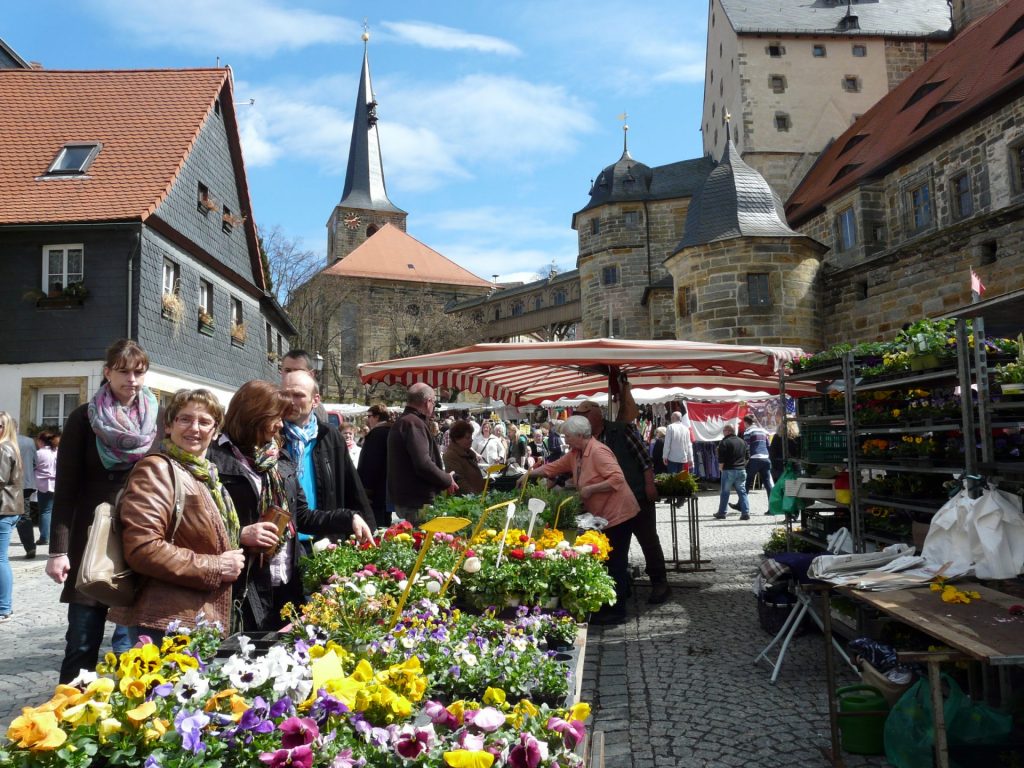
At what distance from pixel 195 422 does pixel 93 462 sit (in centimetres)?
122

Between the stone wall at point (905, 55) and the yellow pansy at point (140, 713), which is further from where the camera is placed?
the stone wall at point (905, 55)

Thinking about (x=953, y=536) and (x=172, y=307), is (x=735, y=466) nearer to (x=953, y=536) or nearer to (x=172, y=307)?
(x=953, y=536)

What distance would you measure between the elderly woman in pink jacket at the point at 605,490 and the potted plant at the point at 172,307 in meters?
13.5

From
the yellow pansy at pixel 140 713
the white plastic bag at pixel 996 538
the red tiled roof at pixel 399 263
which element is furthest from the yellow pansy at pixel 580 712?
the red tiled roof at pixel 399 263

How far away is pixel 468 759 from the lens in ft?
5.54

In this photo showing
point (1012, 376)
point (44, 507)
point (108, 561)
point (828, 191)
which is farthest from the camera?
point (828, 191)

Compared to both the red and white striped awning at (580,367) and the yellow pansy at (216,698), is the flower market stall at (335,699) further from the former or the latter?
the red and white striped awning at (580,367)

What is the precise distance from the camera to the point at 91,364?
53.9ft

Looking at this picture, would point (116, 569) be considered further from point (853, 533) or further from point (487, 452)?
point (487, 452)

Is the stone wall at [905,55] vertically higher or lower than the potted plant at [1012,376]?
higher

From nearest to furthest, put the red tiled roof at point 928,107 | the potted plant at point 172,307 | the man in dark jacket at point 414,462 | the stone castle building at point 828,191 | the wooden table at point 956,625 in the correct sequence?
1. the wooden table at point 956,625
2. the man in dark jacket at point 414,462
3. the potted plant at point 172,307
4. the stone castle building at point 828,191
5. the red tiled roof at point 928,107

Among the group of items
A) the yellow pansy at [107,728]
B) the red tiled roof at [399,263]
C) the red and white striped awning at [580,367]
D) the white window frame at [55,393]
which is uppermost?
the red tiled roof at [399,263]

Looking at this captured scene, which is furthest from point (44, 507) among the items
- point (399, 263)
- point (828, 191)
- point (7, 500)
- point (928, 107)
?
point (399, 263)

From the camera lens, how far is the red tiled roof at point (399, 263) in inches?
2470
